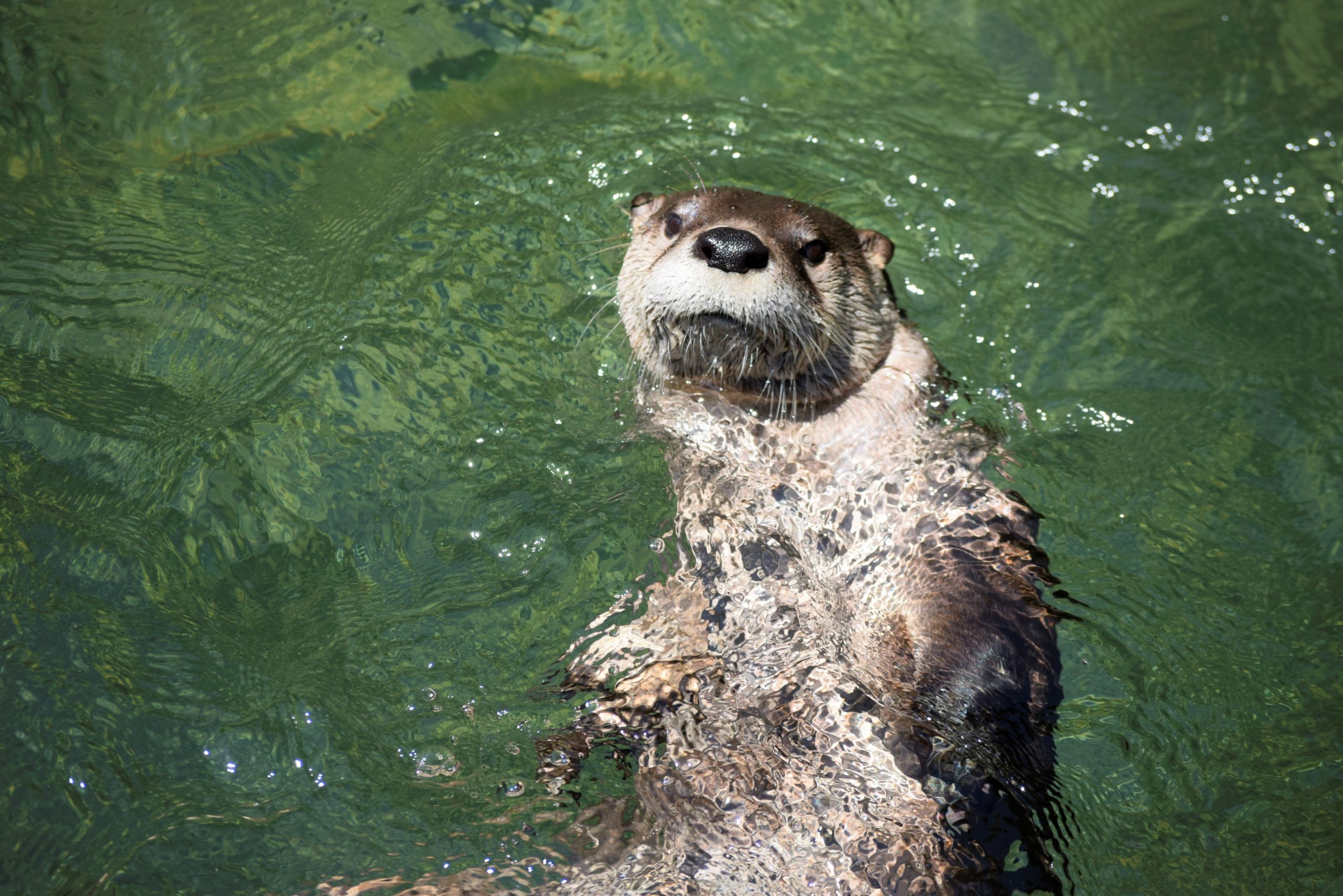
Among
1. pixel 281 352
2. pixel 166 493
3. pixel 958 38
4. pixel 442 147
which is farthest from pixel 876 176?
pixel 166 493

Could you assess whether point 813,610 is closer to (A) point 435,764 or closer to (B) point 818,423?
(B) point 818,423

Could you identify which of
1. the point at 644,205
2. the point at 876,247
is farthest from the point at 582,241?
the point at 876,247

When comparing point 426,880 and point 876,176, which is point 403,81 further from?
point 426,880

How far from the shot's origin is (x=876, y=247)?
351cm

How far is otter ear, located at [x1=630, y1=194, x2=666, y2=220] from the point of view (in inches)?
142

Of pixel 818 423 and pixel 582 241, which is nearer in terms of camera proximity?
pixel 818 423

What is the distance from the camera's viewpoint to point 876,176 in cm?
466

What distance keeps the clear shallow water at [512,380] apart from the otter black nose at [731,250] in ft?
2.72

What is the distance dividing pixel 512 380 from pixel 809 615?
4.63 ft

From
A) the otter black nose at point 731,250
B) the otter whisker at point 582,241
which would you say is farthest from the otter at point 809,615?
the otter whisker at point 582,241

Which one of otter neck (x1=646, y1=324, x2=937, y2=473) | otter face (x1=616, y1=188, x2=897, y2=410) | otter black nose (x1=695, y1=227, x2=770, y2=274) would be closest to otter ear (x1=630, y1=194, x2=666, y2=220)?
otter face (x1=616, y1=188, x2=897, y2=410)

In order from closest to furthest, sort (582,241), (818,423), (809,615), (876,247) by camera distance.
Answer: (809,615)
(818,423)
(876,247)
(582,241)

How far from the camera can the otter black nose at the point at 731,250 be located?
9.07 feet

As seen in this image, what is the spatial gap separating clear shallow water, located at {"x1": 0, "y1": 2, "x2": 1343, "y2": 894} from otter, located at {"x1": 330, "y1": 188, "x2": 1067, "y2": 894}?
Answer: 0.20 metres
